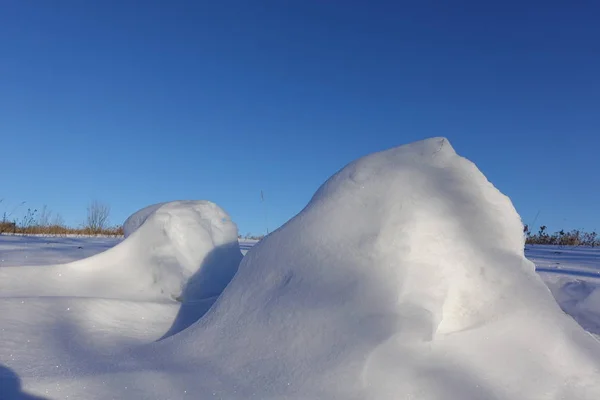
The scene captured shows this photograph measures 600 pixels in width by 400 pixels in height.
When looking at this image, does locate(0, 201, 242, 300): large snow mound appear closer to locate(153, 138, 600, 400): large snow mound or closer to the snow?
the snow

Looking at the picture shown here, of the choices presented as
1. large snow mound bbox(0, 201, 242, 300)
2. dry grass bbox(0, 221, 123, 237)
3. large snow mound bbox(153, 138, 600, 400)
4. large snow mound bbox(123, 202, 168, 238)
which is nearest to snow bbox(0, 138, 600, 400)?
large snow mound bbox(153, 138, 600, 400)

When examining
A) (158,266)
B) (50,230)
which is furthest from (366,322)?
(50,230)

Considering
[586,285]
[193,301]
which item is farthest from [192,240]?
[586,285]

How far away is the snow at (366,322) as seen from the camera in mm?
1131

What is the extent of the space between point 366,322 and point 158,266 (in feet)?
6.23

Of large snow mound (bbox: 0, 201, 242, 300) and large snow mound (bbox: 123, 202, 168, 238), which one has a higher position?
large snow mound (bbox: 123, 202, 168, 238)

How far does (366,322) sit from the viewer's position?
122 cm

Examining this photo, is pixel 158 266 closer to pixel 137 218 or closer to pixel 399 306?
pixel 137 218

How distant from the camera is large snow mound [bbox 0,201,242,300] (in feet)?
8.32

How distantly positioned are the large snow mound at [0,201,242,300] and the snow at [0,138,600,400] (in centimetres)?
67

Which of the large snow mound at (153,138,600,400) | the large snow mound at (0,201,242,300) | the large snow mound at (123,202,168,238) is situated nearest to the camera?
the large snow mound at (153,138,600,400)

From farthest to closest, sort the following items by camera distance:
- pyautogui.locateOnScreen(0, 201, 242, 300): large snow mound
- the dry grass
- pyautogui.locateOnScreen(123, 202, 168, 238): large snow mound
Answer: the dry grass → pyautogui.locateOnScreen(123, 202, 168, 238): large snow mound → pyautogui.locateOnScreen(0, 201, 242, 300): large snow mound

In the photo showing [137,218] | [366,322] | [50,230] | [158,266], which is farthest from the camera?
[50,230]

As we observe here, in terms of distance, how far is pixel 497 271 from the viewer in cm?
138
